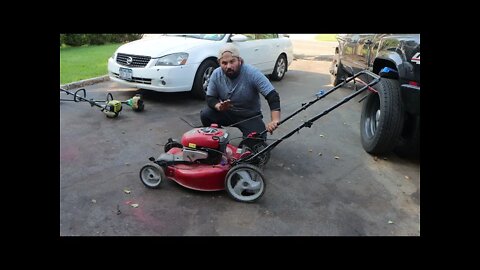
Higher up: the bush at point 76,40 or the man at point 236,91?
the bush at point 76,40

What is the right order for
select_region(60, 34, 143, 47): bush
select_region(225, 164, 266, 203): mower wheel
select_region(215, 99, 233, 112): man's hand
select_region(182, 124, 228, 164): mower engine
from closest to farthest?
select_region(225, 164, 266, 203): mower wheel
select_region(182, 124, 228, 164): mower engine
select_region(215, 99, 233, 112): man's hand
select_region(60, 34, 143, 47): bush

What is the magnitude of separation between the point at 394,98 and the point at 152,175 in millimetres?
2772

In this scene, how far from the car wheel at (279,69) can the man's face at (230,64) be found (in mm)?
5555

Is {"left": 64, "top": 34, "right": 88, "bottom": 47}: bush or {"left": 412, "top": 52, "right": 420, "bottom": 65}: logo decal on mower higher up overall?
{"left": 64, "top": 34, "right": 88, "bottom": 47}: bush

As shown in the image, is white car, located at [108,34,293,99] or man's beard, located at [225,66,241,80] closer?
man's beard, located at [225,66,241,80]

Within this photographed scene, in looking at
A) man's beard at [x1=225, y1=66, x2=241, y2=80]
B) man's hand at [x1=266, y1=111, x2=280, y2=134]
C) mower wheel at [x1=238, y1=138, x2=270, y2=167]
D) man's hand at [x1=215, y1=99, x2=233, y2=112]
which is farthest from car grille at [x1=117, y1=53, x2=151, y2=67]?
man's hand at [x1=266, y1=111, x2=280, y2=134]

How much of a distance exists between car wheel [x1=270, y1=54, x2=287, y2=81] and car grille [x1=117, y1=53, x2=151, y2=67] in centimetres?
383

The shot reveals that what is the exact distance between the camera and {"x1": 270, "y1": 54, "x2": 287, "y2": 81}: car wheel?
9805mm

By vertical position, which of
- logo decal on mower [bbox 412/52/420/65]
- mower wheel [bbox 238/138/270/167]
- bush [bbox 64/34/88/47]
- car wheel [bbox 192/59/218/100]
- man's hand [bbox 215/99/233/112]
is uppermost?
bush [bbox 64/34/88/47]

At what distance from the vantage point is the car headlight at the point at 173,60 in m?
6.79

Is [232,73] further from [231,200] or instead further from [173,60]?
[173,60]

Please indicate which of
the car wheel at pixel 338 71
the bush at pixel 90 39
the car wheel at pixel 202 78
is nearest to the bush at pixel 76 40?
the bush at pixel 90 39

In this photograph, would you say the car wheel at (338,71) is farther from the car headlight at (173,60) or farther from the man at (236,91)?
the man at (236,91)

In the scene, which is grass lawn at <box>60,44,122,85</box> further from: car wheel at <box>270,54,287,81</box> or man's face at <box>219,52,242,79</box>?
man's face at <box>219,52,242,79</box>
